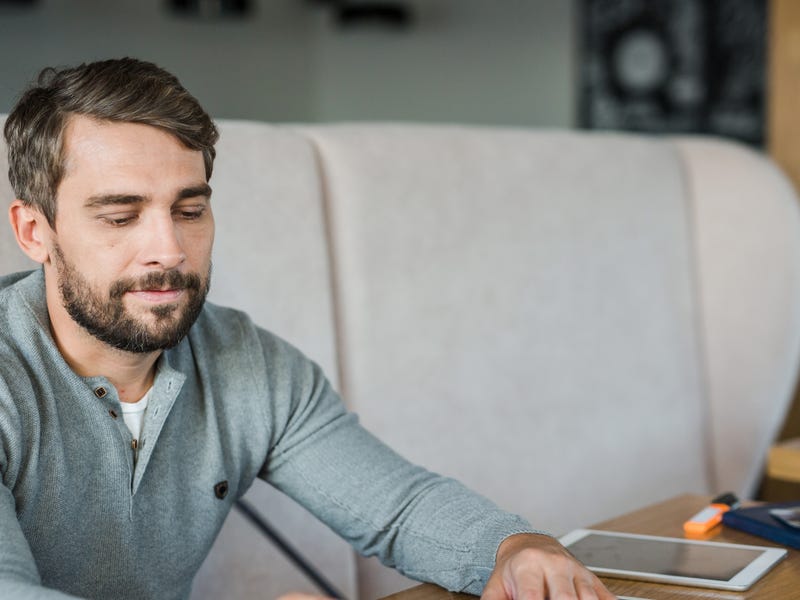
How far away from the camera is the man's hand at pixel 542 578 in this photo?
39.2 inches

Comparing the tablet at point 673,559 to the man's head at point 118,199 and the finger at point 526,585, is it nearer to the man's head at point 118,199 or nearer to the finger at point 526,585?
the finger at point 526,585

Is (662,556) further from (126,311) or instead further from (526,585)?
(126,311)

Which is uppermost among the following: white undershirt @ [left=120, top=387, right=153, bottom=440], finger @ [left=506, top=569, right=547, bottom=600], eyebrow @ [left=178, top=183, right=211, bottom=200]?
eyebrow @ [left=178, top=183, right=211, bottom=200]

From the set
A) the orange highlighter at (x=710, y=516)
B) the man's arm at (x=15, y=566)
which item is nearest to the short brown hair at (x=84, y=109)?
the man's arm at (x=15, y=566)

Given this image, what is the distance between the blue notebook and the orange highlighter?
15 mm

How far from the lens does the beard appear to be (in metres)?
1.12

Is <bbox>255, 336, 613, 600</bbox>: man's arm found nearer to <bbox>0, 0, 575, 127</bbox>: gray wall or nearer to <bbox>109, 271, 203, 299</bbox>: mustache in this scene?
<bbox>109, 271, 203, 299</bbox>: mustache

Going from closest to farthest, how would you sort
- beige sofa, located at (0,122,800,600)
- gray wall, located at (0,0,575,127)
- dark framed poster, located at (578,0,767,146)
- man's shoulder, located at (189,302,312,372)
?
man's shoulder, located at (189,302,312,372) → beige sofa, located at (0,122,800,600) → dark framed poster, located at (578,0,767,146) → gray wall, located at (0,0,575,127)

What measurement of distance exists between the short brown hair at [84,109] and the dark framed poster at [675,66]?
355 cm

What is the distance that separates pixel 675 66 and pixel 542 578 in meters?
3.94

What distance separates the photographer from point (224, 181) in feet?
5.42

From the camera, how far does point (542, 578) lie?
1.02m

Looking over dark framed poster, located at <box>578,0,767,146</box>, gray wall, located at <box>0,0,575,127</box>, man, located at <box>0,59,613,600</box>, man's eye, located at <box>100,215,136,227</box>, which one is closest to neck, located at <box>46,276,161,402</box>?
man, located at <box>0,59,613,600</box>

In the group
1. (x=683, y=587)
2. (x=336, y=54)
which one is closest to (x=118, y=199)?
(x=683, y=587)
